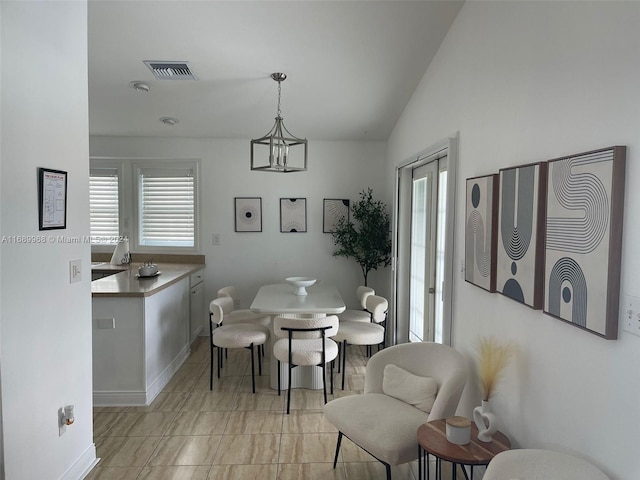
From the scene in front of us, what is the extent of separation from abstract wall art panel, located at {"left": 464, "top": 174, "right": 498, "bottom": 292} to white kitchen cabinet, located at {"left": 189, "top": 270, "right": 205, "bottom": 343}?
318cm

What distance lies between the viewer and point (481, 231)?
2227mm

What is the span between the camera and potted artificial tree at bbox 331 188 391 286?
15.5 ft

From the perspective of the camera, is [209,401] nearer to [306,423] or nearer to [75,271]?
[306,423]

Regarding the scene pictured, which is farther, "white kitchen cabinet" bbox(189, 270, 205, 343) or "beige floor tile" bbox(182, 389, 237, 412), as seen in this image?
"white kitchen cabinet" bbox(189, 270, 205, 343)

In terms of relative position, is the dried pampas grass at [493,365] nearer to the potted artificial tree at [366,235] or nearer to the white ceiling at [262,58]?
the white ceiling at [262,58]

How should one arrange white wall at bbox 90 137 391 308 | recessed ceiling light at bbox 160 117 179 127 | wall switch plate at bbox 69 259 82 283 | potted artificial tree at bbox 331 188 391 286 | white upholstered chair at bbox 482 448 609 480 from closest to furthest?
1. white upholstered chair at bbox 482 448 609 480
2. wall switch plate at bbox 69 259 82 283
3. recessed ceiling light at bbox 160 117 179 127
4. potted artificial tree at bbox 331 188 391 286
5. white wall at bbox 90 137 391 308

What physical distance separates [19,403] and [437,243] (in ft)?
9.35

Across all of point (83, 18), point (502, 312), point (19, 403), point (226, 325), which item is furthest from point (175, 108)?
point (502, 312)

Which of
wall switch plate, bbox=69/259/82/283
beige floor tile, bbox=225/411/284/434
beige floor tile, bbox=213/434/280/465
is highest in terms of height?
wall switch plate, bbox=69/259/82/283

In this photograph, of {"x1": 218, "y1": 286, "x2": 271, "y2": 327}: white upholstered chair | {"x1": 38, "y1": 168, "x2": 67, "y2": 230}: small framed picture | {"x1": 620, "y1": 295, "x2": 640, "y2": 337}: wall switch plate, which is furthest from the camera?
{"x1": 218, "y1": 286, "x2": 271, "y2": 327}: white upholstered chair

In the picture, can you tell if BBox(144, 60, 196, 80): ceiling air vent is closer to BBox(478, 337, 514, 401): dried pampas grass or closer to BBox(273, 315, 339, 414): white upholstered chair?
BBox(273, 315, 339, 414): white upholstered chair

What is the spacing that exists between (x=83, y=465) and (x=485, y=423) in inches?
86.7

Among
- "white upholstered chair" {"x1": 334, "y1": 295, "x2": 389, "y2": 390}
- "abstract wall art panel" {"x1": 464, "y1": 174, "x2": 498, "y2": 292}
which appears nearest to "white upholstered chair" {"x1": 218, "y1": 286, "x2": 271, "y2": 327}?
"white upholstered chair" {"x1": 334, "y1": 295, "x2": 389, "y2": 390}

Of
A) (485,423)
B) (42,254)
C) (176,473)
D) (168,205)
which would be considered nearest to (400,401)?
(485,423)
